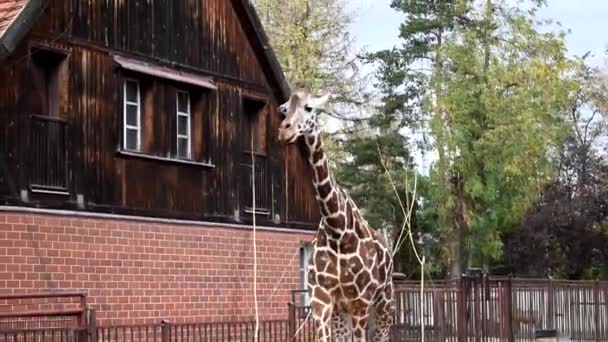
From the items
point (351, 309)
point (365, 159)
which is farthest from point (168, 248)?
point (365, 159)

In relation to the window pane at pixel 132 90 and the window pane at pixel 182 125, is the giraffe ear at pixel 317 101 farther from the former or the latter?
the window pane at pixel 182 125

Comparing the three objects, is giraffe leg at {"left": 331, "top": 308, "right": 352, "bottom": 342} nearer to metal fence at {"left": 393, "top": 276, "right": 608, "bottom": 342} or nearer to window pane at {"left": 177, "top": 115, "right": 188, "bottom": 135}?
metal fence at {"left": 393, "top": 276, "right": 608, "bottom": 342}

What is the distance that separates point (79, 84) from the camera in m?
19.5

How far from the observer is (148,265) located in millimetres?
21094

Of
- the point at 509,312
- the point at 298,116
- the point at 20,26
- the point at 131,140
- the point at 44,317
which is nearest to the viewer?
the point at 298,116

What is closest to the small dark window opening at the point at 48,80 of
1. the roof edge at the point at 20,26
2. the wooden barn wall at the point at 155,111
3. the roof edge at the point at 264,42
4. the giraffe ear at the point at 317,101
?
the wooden barn wall at the point at 155,111

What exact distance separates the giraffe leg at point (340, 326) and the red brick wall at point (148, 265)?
22.8ft

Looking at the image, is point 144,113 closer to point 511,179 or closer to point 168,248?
point 168,248

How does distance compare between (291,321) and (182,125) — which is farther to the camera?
(182,125)

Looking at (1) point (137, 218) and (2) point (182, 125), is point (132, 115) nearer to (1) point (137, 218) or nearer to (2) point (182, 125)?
(2) point (182, 125)

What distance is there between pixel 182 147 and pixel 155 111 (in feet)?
4.53

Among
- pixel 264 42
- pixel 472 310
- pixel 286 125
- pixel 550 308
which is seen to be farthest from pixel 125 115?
pixel 286 125

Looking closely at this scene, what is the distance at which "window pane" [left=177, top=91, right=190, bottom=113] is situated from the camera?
22630 mm

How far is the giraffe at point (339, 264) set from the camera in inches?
468
